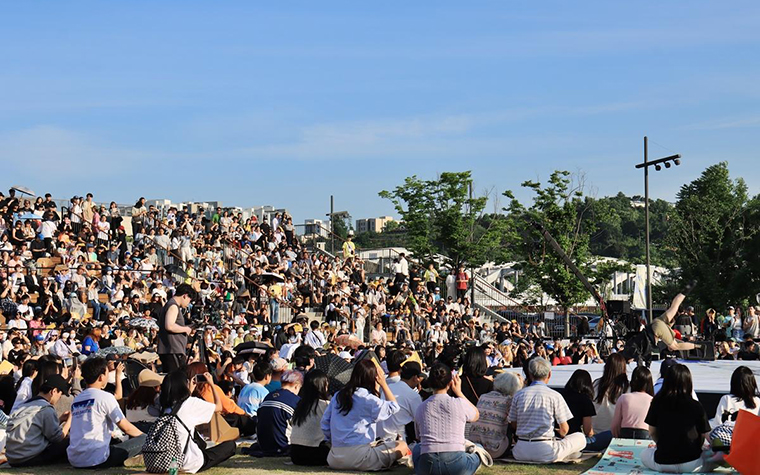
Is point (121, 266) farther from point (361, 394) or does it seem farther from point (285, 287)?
point (361, 394)

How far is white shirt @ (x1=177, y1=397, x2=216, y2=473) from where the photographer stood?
824cm

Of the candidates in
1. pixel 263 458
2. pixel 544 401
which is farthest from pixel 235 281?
pixel 544 401

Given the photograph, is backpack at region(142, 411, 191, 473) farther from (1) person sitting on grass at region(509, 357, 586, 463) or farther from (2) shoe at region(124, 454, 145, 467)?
(1) person sitting on grass at region(509, 357, 586, 463)

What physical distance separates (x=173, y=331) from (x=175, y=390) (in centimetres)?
286

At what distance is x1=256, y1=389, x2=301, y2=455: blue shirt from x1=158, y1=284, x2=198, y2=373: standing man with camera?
1644 millimetres

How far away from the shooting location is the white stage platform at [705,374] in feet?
38.5

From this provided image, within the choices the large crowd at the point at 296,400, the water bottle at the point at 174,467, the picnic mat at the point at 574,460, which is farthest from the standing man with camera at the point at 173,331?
the picnic mat at the point at 574,460

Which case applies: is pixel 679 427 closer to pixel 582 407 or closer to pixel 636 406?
pixel 636 406

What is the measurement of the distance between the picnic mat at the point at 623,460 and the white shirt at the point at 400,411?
1.79 m

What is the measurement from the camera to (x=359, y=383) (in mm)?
8344

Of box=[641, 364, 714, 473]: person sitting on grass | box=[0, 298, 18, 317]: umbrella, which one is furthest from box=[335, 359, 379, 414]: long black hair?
box=[0, 298, 18, 317]: umbrella

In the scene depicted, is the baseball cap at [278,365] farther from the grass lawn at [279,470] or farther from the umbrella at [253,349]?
the umbrella at [253,349]

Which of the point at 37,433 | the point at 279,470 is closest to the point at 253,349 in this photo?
the point at 37,433

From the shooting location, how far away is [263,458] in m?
9.62
